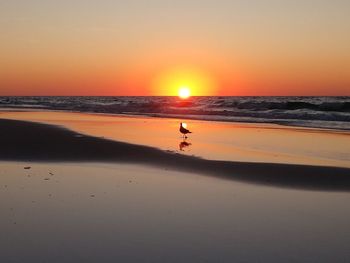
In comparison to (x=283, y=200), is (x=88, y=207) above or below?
below

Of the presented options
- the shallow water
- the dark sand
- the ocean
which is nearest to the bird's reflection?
the dark sand

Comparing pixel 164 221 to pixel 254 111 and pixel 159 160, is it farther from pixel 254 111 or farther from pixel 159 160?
pixel 254 111

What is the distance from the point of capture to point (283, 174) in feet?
35.2

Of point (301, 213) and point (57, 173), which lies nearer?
point (301, 213)

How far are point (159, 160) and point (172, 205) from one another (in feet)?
16.8

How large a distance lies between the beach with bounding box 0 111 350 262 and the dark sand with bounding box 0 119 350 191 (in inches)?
1.0

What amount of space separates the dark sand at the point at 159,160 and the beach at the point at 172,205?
0.09 feet

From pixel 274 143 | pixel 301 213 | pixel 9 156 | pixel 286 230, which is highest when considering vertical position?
pixel 274 143

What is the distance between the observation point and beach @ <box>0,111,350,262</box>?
542 centimetres

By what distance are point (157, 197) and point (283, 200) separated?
6.89ft

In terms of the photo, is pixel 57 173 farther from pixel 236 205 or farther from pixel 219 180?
pixel 236 205

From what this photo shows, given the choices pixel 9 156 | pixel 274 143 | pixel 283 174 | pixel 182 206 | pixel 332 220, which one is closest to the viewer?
pixel 332 220

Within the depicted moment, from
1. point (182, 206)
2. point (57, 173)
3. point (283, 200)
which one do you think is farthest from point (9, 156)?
point (283, 200)

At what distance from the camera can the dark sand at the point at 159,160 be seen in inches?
397
